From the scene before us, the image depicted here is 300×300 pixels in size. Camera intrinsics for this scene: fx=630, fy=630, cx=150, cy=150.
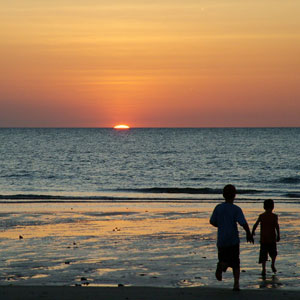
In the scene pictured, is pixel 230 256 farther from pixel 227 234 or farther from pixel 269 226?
pixel 269 226

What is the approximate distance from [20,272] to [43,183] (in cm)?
4156

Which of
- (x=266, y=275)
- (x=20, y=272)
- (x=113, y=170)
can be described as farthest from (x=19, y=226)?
(x=113, y=170)

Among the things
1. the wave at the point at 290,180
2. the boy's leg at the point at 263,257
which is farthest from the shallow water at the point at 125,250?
the wave at the point at 290,180

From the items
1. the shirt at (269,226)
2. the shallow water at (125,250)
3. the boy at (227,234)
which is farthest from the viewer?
the shirt at (269,226)

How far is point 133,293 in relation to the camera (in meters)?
10.6

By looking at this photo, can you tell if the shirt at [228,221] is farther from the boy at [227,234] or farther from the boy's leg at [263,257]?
the boy's leg at [263,257]

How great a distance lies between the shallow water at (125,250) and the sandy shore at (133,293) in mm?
755

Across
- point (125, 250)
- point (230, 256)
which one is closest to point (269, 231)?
point (230, 256)

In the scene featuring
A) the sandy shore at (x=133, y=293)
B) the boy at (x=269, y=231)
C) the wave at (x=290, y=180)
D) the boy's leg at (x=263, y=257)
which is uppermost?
the wave at (x=290, y=180)

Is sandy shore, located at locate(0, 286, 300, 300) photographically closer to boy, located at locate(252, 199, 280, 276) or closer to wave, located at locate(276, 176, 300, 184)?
boy, located at locate(252, 199, 280, 276)

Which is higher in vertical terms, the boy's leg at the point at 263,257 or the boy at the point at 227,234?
the boy at the point at 227,234

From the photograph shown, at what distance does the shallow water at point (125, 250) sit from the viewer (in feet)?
40.0

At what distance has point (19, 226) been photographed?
2016 centimetres

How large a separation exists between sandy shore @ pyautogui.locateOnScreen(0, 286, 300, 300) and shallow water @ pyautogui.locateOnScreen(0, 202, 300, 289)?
2.48 feet
